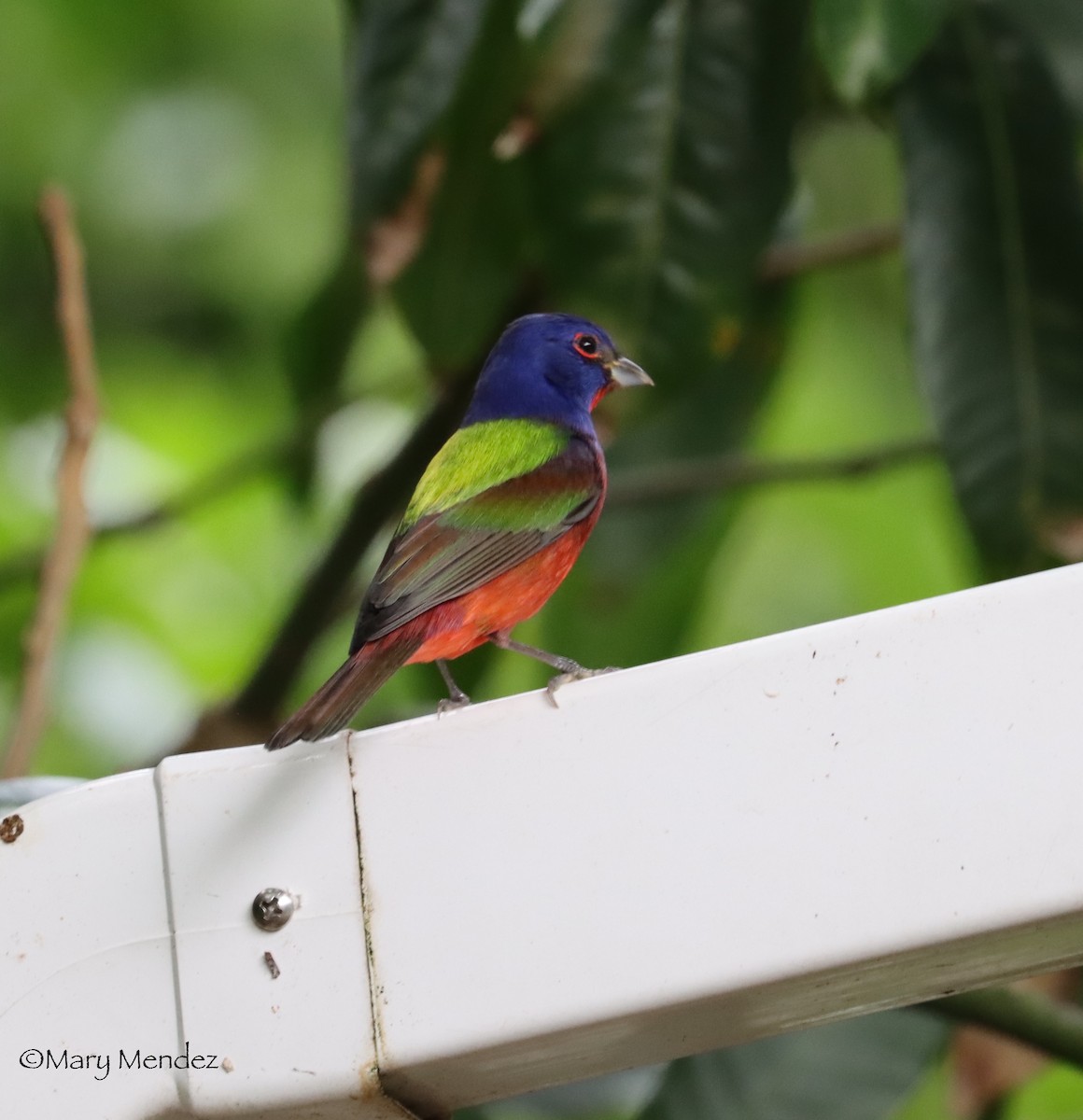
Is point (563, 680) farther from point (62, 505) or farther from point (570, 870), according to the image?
point (62, 505)

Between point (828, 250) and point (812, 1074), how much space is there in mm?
1768

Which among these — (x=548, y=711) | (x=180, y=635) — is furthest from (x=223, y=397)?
(x=548, y=711)

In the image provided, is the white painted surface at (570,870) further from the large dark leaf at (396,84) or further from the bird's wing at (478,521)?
the large dark leaf at (396,84)

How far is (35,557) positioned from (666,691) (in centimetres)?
249

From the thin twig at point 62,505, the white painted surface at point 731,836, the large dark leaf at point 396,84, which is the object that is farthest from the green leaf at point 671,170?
the white painted surface at point 731,836

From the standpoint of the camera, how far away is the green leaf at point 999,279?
8.48 feet

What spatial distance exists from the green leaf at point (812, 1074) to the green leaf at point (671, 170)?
1.06 meters

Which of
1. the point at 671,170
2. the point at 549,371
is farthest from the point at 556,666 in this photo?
the point at 671,170

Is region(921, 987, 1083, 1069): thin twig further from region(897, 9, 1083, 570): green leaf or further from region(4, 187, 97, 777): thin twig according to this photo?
region(4, 187, 97, 777): thin twig

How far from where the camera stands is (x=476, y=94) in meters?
3.10

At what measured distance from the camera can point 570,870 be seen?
1.44 m

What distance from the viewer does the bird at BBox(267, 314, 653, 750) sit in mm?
2119

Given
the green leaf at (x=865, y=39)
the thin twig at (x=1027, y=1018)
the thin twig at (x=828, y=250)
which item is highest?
the green leaf at (x=865, y=39)

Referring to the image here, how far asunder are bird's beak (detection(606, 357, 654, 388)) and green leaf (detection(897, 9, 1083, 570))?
0.43m
